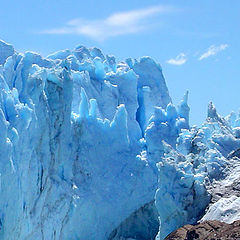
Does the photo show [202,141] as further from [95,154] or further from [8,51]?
[8,51]

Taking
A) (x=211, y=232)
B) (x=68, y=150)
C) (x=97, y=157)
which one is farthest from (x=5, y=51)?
(x=211, y=232)

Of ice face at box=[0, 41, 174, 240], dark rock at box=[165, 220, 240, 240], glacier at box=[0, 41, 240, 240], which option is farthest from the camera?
ice face at box=[0, 41, 174, 240]

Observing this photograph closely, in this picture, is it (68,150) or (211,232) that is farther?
(68,150)

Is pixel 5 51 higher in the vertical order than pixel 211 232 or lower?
higher

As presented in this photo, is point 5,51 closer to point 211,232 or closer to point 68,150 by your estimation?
point 68,150

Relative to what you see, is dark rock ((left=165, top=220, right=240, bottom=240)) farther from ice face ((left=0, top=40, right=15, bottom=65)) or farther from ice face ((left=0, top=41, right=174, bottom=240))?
ice face ((left=0, top=40, right=15, bottom=65))

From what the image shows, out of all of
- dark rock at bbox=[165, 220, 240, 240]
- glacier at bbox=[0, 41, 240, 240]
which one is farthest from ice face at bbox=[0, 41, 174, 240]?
dark rock at bbox=[165, 220, 240, 240]

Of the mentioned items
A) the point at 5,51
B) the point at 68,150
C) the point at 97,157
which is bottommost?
the point at 97,157

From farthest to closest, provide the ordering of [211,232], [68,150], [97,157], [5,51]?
[5,51] < [97,157] < [68,150] < [211,232]

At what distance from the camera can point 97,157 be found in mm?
18188

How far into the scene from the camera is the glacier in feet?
48.6

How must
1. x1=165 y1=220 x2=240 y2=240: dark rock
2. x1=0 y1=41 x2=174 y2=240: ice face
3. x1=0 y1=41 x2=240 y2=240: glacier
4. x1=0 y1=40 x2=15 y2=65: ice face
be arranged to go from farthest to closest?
x1=0 y1=40 x2=15 y2=65: ice face
x1=0 y1=41 x2=174 y2=240: ice face
x1=0 y1=41 x2=240 y2=240: glacier
x1=165 y1=220 x2=240 y2=240: dark rock

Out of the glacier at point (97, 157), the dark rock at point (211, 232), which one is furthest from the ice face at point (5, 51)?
the dark rock at point (211, 232)

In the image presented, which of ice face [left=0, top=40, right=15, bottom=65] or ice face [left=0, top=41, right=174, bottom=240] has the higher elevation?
ice face [left=0, top=40, right=15, bottom=65]
